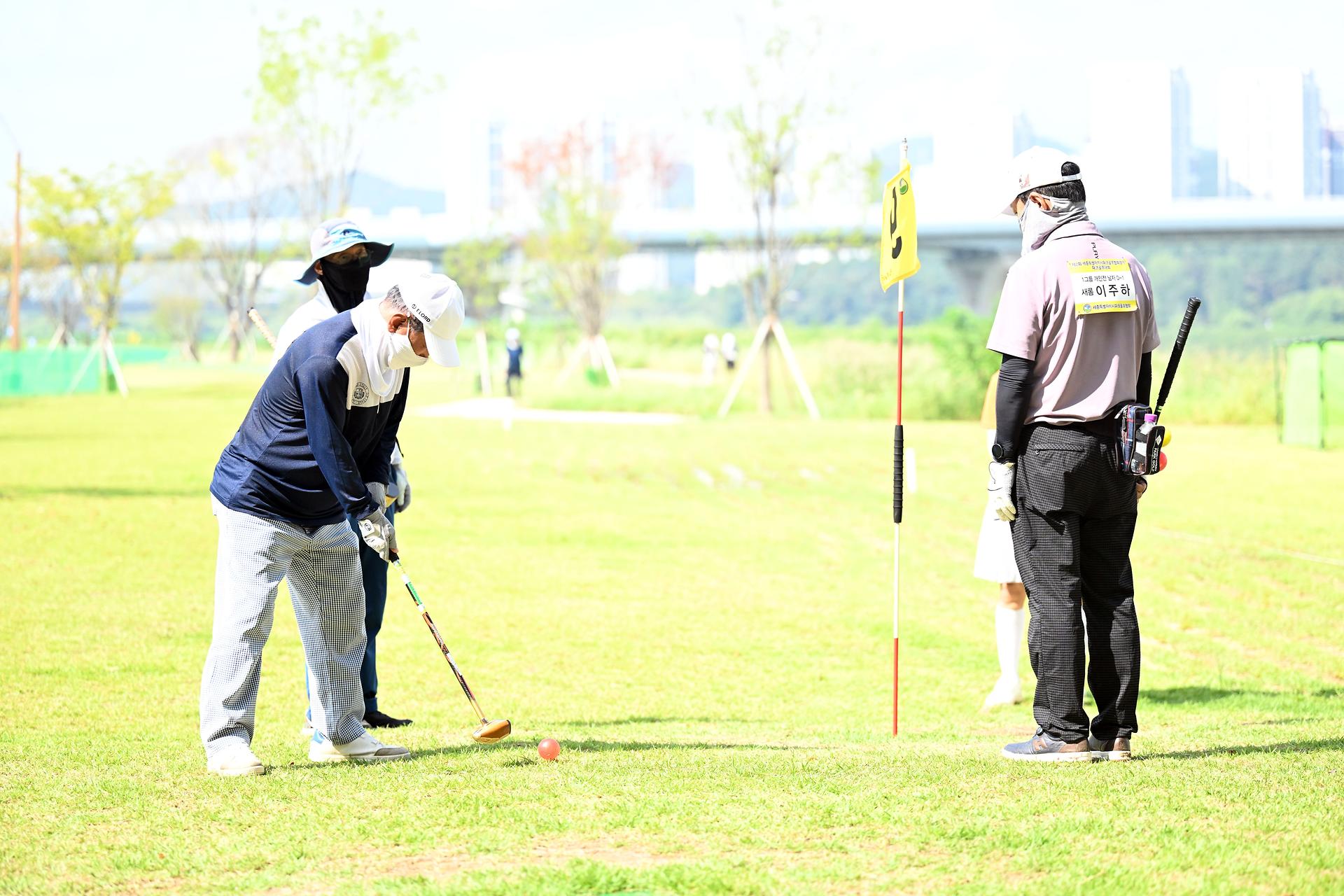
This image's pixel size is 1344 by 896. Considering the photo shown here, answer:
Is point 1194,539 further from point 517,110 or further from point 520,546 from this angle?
point 517,110

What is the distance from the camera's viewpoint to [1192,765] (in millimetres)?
4637

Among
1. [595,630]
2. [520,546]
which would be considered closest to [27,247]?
[520,546]

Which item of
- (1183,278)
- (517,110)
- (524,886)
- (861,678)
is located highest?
(517,110)

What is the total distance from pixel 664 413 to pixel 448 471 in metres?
13.1

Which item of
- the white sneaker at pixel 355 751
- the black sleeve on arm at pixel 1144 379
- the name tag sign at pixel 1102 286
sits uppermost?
the name tag sign at pixel 1102 286

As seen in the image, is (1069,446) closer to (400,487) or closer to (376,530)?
(376,530)

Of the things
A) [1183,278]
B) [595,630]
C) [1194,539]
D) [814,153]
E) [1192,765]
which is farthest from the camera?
[1183,278]

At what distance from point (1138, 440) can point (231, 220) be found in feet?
201

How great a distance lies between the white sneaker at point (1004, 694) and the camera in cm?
699

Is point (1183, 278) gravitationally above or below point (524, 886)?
above

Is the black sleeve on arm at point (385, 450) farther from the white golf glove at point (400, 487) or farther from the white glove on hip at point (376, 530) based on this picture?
the white golf glove at point (400, 487)

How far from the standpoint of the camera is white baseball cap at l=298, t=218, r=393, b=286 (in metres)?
5.42

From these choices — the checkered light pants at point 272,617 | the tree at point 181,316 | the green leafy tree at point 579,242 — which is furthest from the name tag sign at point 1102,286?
the tree at point 181,316

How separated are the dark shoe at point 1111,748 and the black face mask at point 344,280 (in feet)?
10.6
